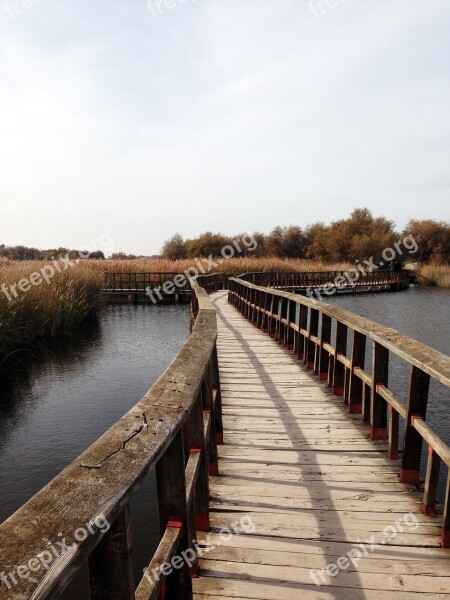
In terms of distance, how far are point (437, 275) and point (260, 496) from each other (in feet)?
143

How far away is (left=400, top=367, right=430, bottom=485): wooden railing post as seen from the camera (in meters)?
3.19

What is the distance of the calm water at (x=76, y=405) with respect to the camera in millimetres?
5598

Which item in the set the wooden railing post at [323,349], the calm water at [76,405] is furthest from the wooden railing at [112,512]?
the wooden railing post at [323,349]

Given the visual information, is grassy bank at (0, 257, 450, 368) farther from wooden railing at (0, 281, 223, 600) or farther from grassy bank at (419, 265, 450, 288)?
grassy bank at (419, 265, 450, 288)

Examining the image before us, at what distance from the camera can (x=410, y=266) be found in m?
52.8

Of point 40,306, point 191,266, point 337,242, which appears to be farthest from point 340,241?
point 40,306

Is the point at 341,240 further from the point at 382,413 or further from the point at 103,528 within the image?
the point at 103,528

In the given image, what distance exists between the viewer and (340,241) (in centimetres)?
5734

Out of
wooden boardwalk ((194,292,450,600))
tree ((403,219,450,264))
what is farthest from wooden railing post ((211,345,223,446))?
tree ((403,219,450,264))

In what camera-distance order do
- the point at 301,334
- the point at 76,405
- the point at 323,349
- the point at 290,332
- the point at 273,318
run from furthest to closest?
the point at 273,318 → the point at 290,332 → the point at 76,405 → the point at 301,334 → the point at 323,349

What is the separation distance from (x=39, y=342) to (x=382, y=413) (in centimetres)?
1145

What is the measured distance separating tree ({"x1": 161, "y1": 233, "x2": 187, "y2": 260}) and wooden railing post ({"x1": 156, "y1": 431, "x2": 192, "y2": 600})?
57.1 metres

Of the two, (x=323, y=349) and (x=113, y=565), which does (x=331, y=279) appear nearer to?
(x=323, y=349)

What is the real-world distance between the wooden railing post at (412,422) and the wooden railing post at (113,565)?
2.40 metres
